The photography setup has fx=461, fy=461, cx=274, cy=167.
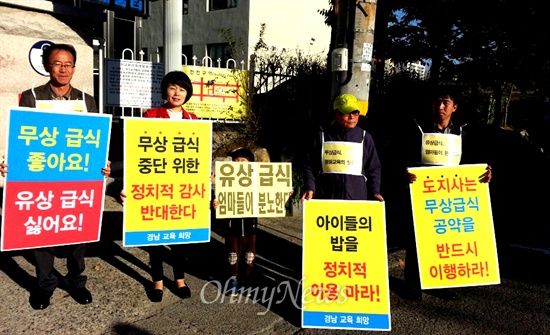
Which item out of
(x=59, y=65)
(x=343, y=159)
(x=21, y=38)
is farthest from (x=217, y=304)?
(x=21, y=38)

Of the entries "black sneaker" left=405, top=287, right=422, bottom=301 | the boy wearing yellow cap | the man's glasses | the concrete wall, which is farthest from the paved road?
the concrete wall

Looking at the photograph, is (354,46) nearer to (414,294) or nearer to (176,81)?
(176,81)

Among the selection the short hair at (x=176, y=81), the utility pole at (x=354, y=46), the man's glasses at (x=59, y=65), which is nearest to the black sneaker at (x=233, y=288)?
the short hair at (x=176, y=81)

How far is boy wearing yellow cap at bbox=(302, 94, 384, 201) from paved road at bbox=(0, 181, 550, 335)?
0.98 metres

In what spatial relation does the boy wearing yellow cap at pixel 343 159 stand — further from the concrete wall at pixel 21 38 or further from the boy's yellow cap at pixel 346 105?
the concrete wall at pixel 21 38

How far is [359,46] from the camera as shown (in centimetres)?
497

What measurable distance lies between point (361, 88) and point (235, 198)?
6.87 ft

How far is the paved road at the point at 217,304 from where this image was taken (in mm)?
3316

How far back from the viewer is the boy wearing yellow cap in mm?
3479

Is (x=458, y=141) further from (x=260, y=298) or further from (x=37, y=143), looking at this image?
(x=37, y=143)

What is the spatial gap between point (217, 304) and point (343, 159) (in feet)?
5.03

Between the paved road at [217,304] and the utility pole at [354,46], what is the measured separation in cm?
194

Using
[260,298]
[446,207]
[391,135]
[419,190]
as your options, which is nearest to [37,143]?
[260,298]

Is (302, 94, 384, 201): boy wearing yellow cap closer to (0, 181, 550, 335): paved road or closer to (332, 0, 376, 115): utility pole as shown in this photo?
(0, 181, 550, 335): paved road
